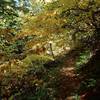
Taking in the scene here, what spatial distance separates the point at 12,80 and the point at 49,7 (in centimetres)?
395

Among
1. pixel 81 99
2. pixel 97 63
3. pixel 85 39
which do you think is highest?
pixel 85 39

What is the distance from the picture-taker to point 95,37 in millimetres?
14914

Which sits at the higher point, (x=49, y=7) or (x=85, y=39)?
(x=49, y=7)

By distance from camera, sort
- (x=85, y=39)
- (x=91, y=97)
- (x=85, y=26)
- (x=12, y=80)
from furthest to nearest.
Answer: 1. (x=85, y=39)
2. (x=85, y=26)
3. (x=12, y=80)
4. (x=91, y=97)

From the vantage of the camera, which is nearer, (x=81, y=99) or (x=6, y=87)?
(x=81, y=99)

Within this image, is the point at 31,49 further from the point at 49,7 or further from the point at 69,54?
the point at 69,54

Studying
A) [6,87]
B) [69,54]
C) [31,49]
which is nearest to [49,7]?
[31,49]

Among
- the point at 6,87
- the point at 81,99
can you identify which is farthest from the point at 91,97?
the point at 6,87

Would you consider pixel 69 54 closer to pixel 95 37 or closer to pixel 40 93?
pixel 95 37

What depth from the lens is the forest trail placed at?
12.2 meters

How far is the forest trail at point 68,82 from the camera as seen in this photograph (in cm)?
1223

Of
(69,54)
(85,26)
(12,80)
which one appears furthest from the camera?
(69,54)

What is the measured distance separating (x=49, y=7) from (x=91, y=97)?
14.1 feet

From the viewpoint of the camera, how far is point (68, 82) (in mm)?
13852
